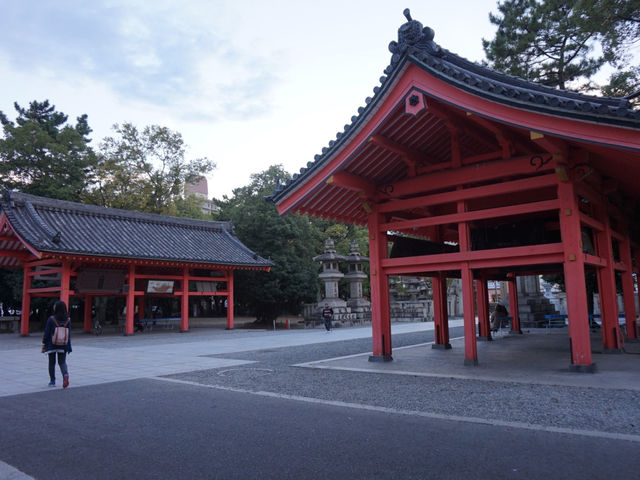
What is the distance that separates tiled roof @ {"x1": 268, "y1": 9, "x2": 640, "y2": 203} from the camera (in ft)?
19.8

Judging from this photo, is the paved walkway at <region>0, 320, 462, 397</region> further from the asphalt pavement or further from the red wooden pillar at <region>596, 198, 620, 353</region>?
the red wooden pillar at <region>596, 198, 620, 353</region>

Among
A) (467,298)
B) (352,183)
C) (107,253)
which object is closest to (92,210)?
(107,253)

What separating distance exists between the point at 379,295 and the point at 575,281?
375 cm

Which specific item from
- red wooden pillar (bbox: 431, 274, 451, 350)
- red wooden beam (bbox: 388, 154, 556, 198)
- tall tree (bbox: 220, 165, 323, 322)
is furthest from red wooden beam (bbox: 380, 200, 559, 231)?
tall tree (bbox: 220, 165, 323, 322)

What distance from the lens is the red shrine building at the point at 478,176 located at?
270 inches

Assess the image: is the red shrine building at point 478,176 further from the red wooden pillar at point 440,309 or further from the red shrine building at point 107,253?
the red shrine building at point 107,253

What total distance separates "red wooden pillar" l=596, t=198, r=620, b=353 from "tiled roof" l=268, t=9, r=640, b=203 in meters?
3.19

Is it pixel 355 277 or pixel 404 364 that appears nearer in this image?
pixel 404 364

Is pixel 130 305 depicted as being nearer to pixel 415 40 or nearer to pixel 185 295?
pixel 185 295

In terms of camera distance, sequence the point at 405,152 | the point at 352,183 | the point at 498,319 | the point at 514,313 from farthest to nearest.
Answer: the point at 498,319 → the point at 514,313 → the point at 352,183 → the point at 405,152

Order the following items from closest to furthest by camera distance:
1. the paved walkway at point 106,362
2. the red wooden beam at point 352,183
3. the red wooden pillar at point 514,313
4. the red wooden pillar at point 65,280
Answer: the paved walkway at point 106,362, the red wooden beam at point 352,183, the red wooden pillar at point 514,313, the red wooden pillar at point 65,280

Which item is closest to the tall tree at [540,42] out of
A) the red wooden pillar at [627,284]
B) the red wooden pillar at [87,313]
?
the red wooden pillar at [627,284]

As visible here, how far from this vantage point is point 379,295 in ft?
31.4

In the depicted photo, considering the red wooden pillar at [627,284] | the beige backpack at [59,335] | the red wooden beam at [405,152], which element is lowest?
the beige backpack at [59,335]
